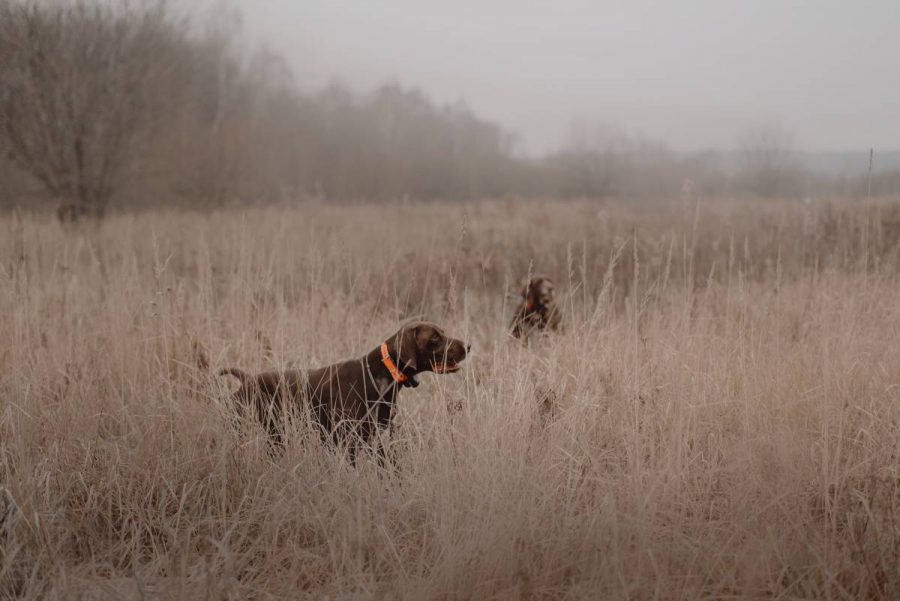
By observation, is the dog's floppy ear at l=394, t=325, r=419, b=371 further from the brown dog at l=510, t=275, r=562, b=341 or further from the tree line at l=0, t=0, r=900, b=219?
the tree line at l=0, t=0, r=900, b=219

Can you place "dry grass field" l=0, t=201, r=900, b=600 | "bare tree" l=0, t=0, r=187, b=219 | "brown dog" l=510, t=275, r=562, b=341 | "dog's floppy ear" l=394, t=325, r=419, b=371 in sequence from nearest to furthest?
"dry grass field" l=0, t=201, r=900, b=600 → "dog's floppy ear" l=394, t=325, r=419, b=371 → "brown dog" l=510, t=275, r=562, b=341 → "bare tree" l=0, t=0, r=187, b=219

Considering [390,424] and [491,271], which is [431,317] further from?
[390,424]

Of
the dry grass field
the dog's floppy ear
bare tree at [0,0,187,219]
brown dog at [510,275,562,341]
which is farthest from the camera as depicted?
bare tree at [0,0,187,219]

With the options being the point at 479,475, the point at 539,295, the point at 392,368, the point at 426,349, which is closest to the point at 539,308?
the point at 539,295

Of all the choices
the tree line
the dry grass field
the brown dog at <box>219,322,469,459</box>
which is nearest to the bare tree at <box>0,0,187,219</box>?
the tree line

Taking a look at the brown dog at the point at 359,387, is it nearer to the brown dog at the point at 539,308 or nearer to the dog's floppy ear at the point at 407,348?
the dog's floppy ear at the point at 407,348

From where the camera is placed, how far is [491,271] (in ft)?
29.0

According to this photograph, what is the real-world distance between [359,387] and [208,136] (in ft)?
40.8

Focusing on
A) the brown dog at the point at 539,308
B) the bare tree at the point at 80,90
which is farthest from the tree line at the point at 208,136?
the brown dog at the point at 539,308

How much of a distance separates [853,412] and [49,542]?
346 cm

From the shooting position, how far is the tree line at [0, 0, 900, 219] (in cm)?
1112

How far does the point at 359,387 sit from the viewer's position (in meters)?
3.52

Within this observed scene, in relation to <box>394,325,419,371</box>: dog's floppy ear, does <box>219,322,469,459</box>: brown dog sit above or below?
below

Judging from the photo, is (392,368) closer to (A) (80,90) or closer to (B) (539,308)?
(B) (539,308)
